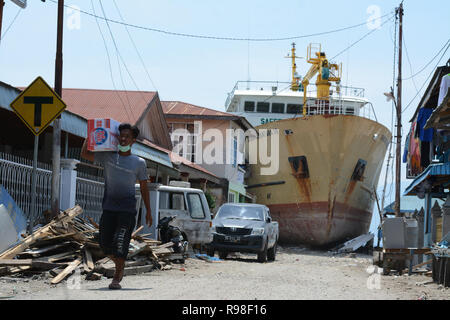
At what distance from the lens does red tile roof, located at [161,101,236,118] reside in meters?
33.5

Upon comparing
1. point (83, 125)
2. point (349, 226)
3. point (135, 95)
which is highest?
point (135, 95)

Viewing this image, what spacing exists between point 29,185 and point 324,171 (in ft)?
68.9

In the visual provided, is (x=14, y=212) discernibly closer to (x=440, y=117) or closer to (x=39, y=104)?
(x=39, y=104)

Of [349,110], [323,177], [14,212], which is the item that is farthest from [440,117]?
[349,110]

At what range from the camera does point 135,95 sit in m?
26.3

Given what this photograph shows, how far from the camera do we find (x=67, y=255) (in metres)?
9.88

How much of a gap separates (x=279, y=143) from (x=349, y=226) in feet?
17.8

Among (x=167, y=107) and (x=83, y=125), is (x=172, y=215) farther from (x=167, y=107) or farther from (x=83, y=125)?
(x=167, y=107)

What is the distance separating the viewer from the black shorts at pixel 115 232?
738 cm

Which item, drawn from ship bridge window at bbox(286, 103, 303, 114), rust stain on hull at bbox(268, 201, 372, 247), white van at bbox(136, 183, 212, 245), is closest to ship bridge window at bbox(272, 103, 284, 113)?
ship bridge window at bbox(286, 103, 303, 114)

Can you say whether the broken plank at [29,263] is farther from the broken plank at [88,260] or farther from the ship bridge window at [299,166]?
the ship bridge window at [299,166]

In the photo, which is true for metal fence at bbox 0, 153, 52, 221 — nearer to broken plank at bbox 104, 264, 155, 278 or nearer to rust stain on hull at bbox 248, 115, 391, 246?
broken plank at bbox 104, 264, 155, 278

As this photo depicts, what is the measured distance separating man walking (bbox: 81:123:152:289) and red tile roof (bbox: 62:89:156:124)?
639 inches
